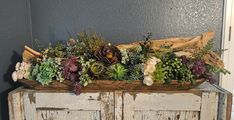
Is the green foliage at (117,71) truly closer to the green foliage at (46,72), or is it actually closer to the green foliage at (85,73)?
the green foliage at (85,73)

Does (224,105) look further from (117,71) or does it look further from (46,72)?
(46,72)

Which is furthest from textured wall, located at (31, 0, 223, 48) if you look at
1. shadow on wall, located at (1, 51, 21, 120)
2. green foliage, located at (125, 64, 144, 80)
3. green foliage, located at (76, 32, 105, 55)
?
green foliage, located at (125, 64, 144, 80)

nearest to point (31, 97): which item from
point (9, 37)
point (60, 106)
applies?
point (60, 106)

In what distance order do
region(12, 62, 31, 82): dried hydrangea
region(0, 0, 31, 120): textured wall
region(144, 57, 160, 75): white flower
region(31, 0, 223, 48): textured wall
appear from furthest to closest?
region(31, 0, 223, 48): textured wall
region(0, 0, 31, 120): textured wall
region(12, 62, 31, 82): dried hydrangea
region(144, 57, 160, 75): white flower

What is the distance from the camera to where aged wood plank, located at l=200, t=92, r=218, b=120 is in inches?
41.4

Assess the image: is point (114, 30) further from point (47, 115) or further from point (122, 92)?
point (47, 115)

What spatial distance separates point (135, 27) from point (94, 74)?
55 centimetres

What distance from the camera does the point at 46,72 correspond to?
108cm

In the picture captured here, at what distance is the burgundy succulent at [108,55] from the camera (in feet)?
3.50

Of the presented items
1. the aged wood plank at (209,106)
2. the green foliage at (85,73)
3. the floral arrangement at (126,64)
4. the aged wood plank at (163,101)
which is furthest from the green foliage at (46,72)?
the aged wood plank at (209,106)

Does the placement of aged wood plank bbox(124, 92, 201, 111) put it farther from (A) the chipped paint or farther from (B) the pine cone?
(A) the chipped paint

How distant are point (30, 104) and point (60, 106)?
0.14m

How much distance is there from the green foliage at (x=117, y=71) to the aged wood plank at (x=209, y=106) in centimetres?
37

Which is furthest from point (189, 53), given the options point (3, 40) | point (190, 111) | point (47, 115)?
point (3, 40)
